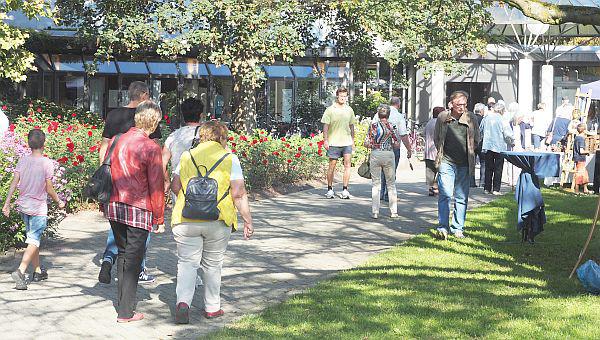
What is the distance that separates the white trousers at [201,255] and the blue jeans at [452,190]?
481cm

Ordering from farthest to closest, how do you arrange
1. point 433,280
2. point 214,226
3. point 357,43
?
point 357,43 → point 433,280 → point 214,226

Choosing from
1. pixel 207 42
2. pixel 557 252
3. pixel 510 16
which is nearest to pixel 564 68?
pixel 510 16

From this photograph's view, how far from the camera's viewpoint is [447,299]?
7.64 meters

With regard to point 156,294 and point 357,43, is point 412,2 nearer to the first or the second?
point 357,43

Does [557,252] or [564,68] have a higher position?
[564,68]

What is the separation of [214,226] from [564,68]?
36524 millimetres

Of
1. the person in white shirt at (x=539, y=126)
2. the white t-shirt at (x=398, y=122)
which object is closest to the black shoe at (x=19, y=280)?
the white t-shirt at (x=398, y=122)

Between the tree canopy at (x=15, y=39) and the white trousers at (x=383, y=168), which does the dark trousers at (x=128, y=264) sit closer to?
the white trousers at (x=383, y=168)

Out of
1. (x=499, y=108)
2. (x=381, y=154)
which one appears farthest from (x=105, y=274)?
(x=499, y=108)

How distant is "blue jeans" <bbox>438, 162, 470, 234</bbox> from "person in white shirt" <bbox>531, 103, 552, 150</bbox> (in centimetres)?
1310

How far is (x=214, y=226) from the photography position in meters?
6.91

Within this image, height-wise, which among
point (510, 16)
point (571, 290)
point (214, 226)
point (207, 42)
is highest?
point (510, 16)

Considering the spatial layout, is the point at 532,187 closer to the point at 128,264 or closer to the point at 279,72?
the point at 128,264

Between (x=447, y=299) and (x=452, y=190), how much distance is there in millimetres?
3856
